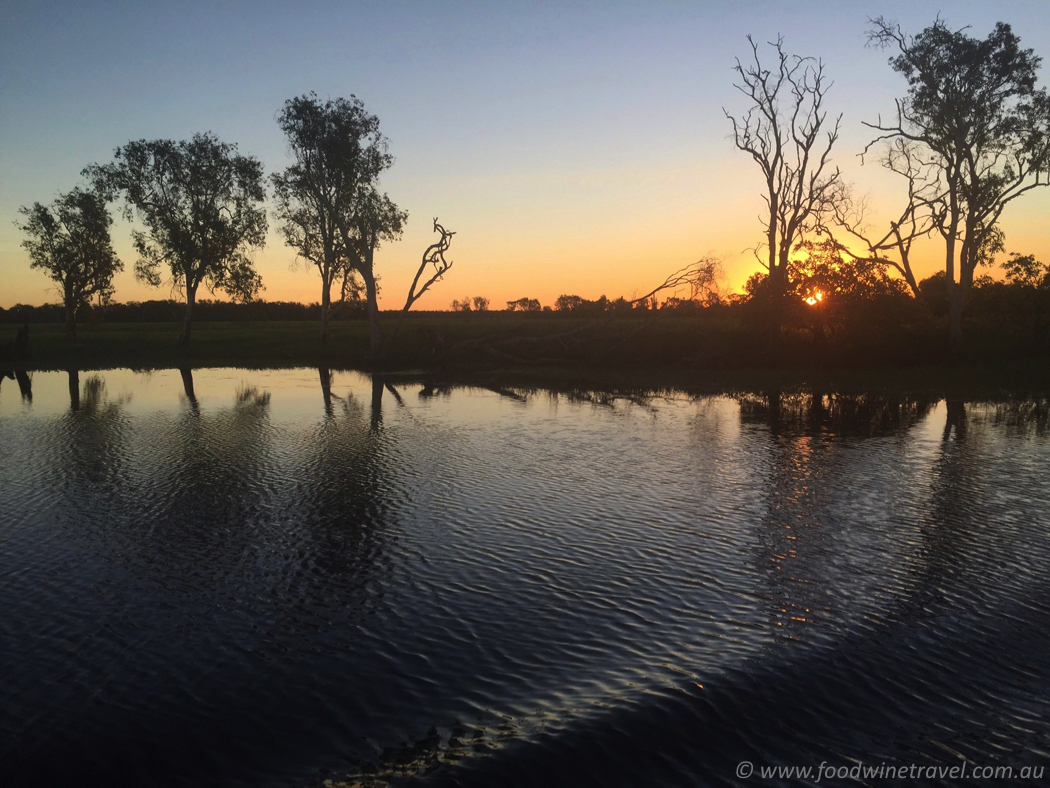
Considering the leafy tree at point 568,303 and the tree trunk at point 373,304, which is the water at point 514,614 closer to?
the tree trunk at point 373,304

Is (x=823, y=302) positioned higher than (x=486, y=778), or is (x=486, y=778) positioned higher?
(x=823, y=302)

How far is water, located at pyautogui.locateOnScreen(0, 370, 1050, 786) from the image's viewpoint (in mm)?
6340

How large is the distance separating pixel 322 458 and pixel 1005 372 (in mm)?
39035

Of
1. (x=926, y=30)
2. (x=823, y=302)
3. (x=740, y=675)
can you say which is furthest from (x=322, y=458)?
(x=926, y=30)

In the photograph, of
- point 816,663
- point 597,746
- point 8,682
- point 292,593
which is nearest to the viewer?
point 597,746

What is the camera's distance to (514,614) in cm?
905

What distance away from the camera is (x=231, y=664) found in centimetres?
778

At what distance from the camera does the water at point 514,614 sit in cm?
634

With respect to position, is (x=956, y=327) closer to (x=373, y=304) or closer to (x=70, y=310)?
(x=373, y=304)

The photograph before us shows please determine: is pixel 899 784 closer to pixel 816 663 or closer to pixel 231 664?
pixel 816 663

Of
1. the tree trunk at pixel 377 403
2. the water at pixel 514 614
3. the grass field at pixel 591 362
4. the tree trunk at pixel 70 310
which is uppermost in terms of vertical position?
the tree trunk at pixel 70 310

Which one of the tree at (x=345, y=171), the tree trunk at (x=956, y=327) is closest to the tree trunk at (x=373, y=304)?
the tree at (x=345, y=171)

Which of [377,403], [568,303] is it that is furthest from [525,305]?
[377,403]

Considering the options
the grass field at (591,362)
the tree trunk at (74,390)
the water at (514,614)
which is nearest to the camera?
the water at (514,614)
